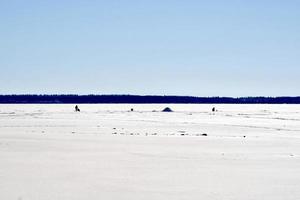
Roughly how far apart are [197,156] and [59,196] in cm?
802

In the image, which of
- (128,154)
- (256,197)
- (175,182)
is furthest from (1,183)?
(128,154)

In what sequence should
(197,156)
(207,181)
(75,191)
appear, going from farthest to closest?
1. (197,156)
2. (207,181)
3. (75,191)

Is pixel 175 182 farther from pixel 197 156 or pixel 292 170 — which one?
pixel 197 156

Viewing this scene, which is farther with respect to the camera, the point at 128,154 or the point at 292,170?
the point at 128,154

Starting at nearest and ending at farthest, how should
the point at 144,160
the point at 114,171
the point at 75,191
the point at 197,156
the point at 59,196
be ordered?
the point at 59,196 → the point at 75,191 → the point at 114,171 → the point at 144,160 → the point at 197,156

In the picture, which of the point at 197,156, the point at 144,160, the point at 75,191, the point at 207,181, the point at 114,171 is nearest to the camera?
the point at 75,191

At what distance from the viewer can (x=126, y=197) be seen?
877 cm

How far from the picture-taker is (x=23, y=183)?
9.97 meters

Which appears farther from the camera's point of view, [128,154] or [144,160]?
[128,154]

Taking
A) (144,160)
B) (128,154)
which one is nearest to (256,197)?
(144,160)

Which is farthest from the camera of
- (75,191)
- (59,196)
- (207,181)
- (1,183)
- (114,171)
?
(114,171)

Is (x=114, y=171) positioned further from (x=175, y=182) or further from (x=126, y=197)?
(x=126, y=197)

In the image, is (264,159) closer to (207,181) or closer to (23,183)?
(207,181)

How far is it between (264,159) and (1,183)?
8.98 metres
